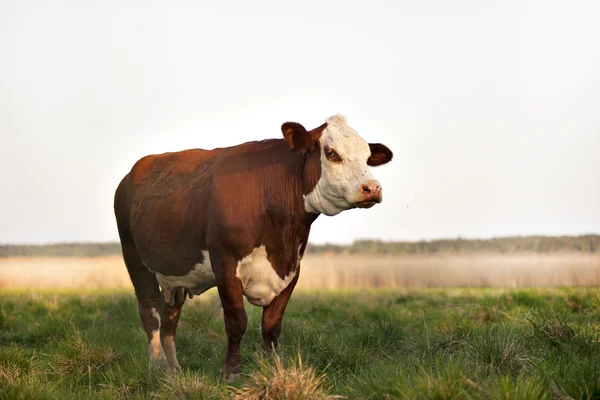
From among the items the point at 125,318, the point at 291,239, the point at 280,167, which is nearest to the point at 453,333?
the point at 291,239

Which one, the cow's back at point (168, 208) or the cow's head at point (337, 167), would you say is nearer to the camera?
the cow's head at point (337, 167)

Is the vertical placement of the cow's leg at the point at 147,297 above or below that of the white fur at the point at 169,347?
above

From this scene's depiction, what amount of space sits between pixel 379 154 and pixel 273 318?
2.34 metres

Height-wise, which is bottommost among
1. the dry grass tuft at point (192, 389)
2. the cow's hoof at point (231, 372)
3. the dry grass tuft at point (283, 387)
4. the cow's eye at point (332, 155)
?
the cow's hoof at point (231, 372)

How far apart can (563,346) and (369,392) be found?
2.92 metres

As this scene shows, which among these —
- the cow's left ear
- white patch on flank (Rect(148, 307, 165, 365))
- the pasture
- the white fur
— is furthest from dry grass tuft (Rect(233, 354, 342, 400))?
the white fur

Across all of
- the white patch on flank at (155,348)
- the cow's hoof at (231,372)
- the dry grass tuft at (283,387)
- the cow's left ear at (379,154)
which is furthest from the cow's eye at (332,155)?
the white patch on flank at (155,348)

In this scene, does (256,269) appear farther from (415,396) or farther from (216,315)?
(216,315)

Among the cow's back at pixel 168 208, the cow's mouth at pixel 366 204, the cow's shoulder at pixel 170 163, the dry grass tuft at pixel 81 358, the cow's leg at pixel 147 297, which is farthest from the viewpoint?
the cow's leg at pixel 147 297

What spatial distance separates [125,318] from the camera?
12.2m

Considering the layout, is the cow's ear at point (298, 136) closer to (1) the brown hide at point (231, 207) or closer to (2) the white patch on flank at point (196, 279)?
(1) the brown hide at point (231, 207)

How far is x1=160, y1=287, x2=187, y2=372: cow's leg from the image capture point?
9.20m

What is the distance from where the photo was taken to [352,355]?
712cm

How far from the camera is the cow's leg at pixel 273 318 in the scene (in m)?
7.80
